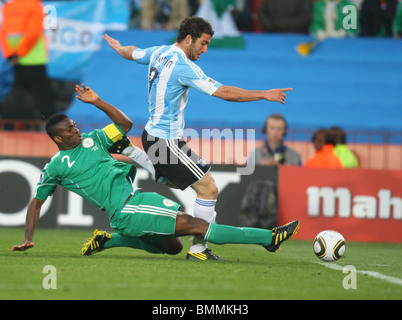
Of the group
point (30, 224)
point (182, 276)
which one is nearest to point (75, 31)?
point (30, 224)

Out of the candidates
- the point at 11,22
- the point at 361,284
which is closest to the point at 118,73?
the point at 11,22

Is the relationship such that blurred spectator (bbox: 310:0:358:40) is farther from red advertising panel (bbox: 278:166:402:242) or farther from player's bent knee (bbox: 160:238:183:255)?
player's bent knee (bbox: 160:238:183:255)

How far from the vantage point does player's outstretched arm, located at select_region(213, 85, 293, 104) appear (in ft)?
23.1

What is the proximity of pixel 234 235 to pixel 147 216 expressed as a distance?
2.65 feet

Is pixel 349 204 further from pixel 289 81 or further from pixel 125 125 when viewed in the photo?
pixel 125 125

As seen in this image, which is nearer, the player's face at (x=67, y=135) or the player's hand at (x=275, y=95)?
the player's hand at (x=275, y=95)

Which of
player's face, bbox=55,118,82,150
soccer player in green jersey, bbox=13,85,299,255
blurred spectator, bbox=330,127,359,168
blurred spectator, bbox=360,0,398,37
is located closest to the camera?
soccer player in green jersey, bbox=13,85,299,255

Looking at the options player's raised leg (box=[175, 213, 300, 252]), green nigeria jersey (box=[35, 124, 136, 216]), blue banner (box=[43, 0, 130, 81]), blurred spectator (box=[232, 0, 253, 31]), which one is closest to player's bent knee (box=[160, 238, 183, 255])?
player's raised leg (box=[175, 213, 300, 252])

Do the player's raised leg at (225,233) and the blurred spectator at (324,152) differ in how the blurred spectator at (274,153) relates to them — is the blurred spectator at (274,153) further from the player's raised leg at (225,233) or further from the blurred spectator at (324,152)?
the player's raised leg at (225,233)

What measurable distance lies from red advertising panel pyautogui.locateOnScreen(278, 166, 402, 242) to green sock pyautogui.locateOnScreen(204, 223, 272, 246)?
14.2 ft

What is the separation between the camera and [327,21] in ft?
52.8

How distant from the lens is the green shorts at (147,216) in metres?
7.11

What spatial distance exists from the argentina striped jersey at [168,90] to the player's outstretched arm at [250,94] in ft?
1.21

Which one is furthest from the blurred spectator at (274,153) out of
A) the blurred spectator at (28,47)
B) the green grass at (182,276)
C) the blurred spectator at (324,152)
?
the blurred spectator at (28,47)
